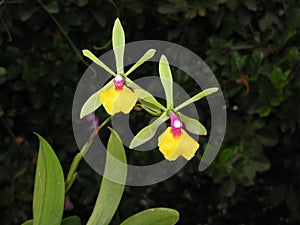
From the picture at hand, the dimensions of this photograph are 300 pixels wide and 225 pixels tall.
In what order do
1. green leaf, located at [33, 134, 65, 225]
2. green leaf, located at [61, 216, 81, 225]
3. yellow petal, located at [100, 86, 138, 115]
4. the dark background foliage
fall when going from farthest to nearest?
the dark background foliage → green leaf, located at [61, 216, 81, 225] → green leaf, located at [33, 134, 65, 225] → yellow petal, located at [100, 86, 138, 115]

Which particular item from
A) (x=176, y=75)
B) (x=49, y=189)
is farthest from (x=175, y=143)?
(x=176, y=75)

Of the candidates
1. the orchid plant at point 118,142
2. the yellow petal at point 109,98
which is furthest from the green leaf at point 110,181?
the yellow petal at point 109,98

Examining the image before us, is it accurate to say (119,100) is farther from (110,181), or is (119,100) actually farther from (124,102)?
(110,181)

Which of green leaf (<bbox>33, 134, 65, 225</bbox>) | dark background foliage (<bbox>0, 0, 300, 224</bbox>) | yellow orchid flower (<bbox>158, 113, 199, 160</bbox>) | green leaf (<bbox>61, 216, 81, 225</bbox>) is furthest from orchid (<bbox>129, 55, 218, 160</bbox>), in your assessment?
dark background foliage (<bbox>0, 0, 300, 224</bbox>)

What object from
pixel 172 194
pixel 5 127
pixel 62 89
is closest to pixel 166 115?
pixel 62 89

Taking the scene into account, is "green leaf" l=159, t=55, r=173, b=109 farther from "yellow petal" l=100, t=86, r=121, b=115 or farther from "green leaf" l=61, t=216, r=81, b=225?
"green leaf" l=61, t=216, r=81, b=225

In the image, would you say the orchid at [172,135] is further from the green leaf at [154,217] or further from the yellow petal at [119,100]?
the green leaf at [154,217]
